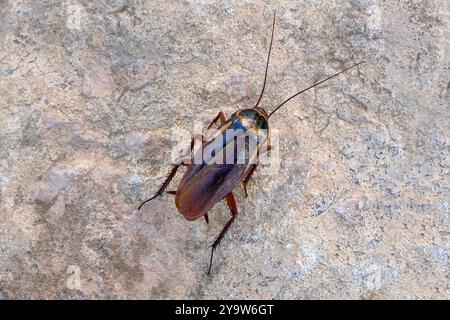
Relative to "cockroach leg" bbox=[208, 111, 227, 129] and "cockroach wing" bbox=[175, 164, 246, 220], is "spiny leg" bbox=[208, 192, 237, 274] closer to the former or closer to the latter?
"cockroach wing" bbox=[175, 164, 246, 220]

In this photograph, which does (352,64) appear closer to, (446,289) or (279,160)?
(279,160)

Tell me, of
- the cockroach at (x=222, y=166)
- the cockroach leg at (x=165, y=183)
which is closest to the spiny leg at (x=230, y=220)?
the cockroach at (x=222, y=166)

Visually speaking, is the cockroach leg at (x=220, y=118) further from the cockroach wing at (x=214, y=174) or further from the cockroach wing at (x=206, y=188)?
the cockroach wing at (x=206, y=188)

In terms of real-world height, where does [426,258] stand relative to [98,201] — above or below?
below

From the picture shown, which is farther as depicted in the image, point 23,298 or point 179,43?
point 179,43

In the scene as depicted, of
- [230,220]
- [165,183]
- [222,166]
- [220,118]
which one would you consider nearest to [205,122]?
[220,118]

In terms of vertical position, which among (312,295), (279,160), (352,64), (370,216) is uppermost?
(352,64)

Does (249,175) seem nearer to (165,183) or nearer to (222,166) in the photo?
(222,166)

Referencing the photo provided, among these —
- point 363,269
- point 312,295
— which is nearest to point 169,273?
point 312,295

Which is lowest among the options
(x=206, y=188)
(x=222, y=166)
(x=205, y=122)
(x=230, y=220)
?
(x=230, y=220)
